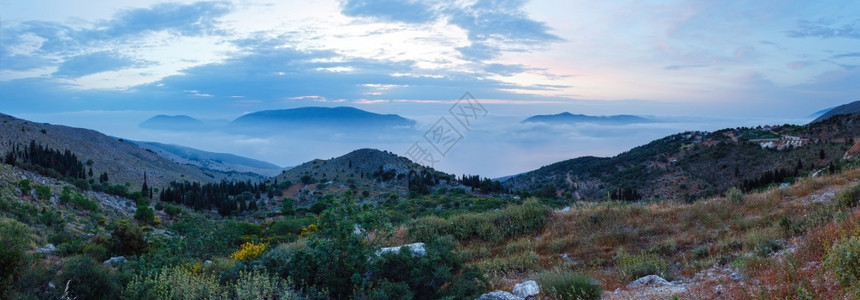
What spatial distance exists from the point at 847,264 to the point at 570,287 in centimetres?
307

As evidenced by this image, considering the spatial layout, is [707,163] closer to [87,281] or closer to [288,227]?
[288,227]

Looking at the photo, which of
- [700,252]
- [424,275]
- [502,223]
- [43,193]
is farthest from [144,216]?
[700,252]

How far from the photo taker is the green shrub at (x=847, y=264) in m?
4.72

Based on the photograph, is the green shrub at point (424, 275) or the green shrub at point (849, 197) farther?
the green shrub at point (849, 197)

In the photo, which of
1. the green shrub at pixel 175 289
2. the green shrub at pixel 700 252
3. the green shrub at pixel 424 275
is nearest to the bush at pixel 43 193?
the green shrub at pixel 175 289

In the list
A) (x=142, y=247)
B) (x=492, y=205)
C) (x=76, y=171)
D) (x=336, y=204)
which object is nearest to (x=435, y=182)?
(x=492, y=205)

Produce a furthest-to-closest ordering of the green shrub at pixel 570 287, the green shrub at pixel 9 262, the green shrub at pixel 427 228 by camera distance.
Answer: the green shrub at pixel 427 228 → the green shrub at pixel 570 287 → the green shrub at pixel 9 262

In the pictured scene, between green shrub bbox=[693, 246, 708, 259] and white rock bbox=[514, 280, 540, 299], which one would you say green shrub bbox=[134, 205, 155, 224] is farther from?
green shrub bbox=[693, 246, 708, 259]

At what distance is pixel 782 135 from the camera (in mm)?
46156

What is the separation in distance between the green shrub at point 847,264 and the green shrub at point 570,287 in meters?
2.66

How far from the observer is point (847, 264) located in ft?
16.0

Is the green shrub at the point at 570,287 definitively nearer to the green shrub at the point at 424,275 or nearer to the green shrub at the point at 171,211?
the green shrub at the point at 424,275

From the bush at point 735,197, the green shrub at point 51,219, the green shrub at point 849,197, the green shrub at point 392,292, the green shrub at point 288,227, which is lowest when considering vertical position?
the green shrub at point 288,227

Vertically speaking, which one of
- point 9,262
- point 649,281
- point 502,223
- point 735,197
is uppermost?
point 735,197
